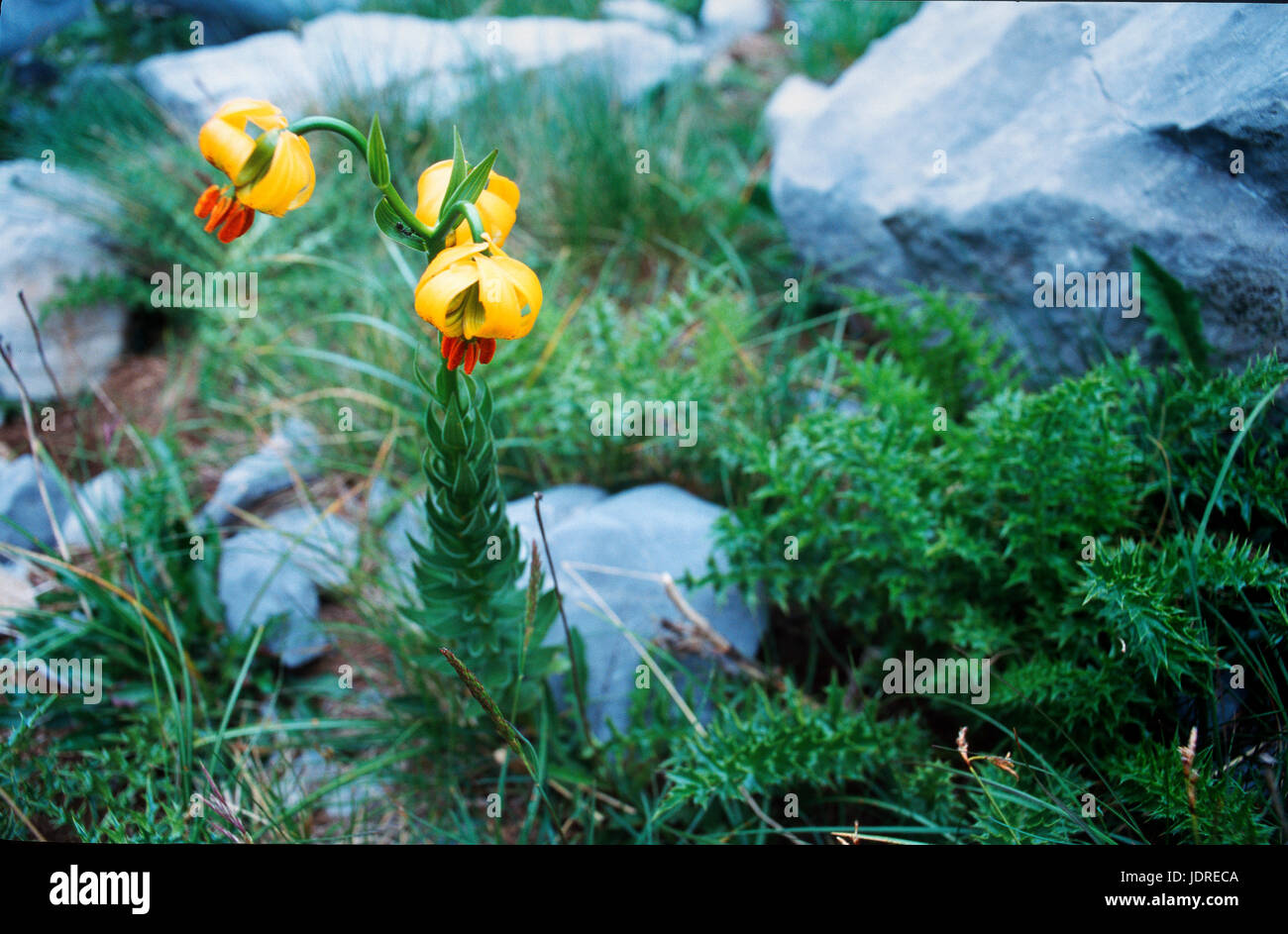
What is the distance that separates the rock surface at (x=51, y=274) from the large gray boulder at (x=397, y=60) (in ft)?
2.46

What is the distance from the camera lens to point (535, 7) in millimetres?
4875

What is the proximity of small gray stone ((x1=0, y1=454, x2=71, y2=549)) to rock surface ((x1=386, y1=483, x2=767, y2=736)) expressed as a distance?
135cm

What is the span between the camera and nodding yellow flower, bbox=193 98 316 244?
3.66 ft

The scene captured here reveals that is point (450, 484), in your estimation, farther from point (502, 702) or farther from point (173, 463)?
point (173, 463)

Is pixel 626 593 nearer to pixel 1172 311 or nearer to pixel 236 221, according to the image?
pixel 236 221

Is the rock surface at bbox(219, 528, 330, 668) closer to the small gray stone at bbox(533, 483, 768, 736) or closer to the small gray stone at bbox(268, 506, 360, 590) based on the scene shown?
the small gray stone at bbox(268, 506, 360, 590)

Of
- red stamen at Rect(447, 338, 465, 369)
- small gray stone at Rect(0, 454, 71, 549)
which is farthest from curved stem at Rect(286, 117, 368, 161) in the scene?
small gray stone at Rect(0, 454, 71, 549)

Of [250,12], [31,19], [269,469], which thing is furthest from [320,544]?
[250,12]

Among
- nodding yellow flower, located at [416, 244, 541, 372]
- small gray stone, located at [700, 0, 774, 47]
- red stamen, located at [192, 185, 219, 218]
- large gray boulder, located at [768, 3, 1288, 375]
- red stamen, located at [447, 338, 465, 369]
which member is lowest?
red stamen, located at [447, 338, 465, 369]

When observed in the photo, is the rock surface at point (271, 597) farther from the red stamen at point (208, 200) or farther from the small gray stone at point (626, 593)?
the red stamen at point (208, 200)

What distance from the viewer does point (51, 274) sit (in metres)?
3.29

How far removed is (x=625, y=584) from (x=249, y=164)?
4.21ft

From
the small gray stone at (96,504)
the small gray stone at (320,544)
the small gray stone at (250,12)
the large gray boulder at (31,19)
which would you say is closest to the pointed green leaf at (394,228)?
the small gray stone at (320,544)
